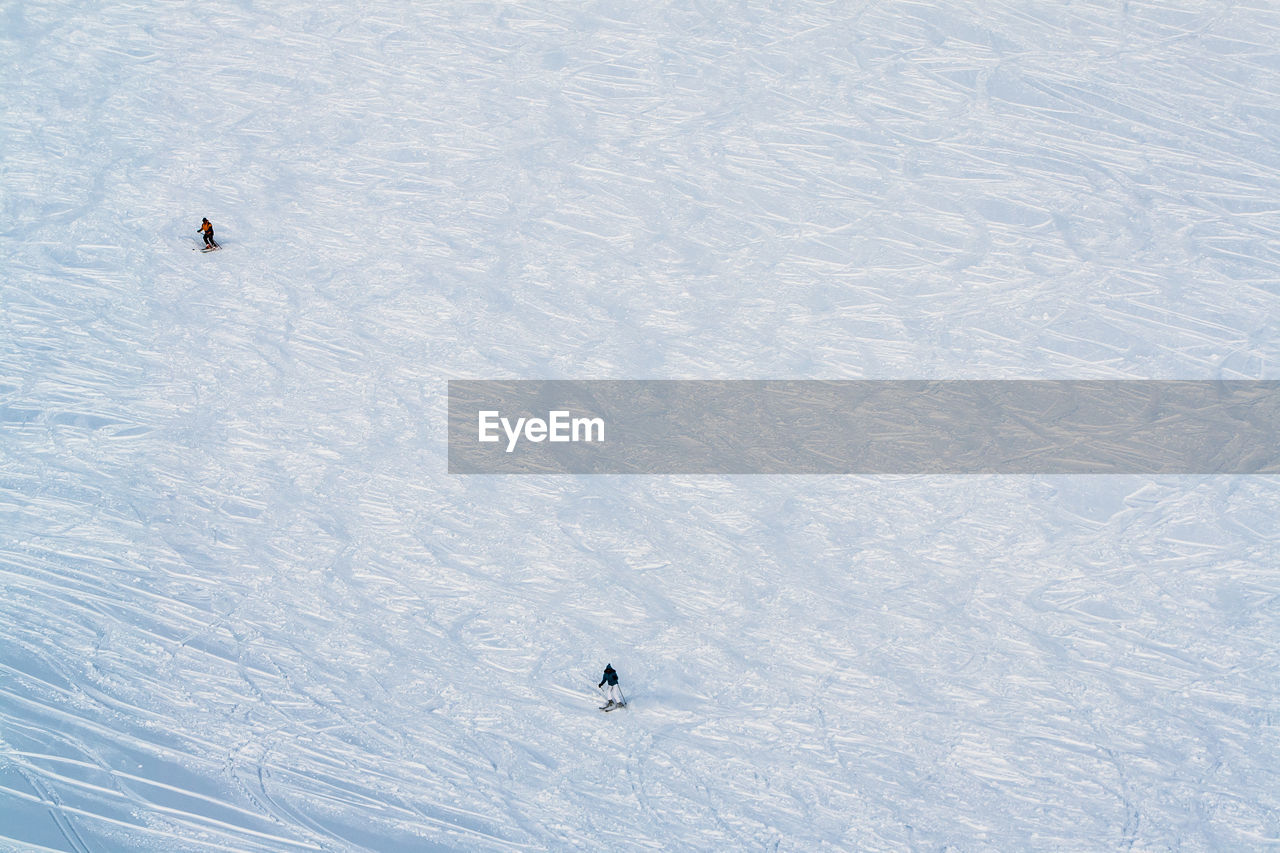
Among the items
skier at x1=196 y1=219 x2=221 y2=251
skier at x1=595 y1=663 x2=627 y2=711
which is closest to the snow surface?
skier at x1=595 y1=663 x2=627 y2=711

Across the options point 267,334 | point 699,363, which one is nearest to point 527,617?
point 699,363

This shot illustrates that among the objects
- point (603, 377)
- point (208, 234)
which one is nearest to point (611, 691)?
point (603, 377)

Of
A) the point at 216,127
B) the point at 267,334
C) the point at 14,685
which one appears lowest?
the point at 14,685

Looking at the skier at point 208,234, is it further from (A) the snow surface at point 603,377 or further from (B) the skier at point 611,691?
(B) the skier at point 611,691

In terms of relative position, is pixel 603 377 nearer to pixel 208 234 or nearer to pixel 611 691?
pixel 611 691

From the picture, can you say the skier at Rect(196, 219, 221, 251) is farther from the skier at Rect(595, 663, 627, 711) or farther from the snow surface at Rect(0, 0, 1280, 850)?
the skier at Rect(595, 663, 627, 711)

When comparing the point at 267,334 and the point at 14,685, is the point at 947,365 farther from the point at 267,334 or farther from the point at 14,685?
the point at 14,685
